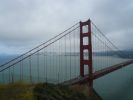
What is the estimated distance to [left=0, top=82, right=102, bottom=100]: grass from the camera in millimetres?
9851

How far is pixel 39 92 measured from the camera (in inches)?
433

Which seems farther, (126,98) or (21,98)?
(126,98)

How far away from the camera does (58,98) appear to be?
11.7 meters

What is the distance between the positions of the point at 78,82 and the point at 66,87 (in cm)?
280

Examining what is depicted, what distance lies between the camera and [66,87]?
13.4 m

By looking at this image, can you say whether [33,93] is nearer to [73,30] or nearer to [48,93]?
[48,93]

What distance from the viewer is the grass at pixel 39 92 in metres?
9.85

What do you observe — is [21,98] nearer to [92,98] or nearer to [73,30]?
[92,98]

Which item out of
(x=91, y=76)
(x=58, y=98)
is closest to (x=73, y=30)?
(x=91, y=76)

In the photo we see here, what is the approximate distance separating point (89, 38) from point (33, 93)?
25.2ft

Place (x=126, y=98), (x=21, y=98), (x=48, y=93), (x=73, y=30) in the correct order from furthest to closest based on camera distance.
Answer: (x=126, y=98) < (x=73, y=30) < (x=48, y=93) < (x=21, y=98)

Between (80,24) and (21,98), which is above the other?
(80,24)

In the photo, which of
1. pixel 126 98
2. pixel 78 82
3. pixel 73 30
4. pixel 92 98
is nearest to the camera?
pixel 92 98

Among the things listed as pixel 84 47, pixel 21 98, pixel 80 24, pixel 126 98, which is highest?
pixel 80 24
